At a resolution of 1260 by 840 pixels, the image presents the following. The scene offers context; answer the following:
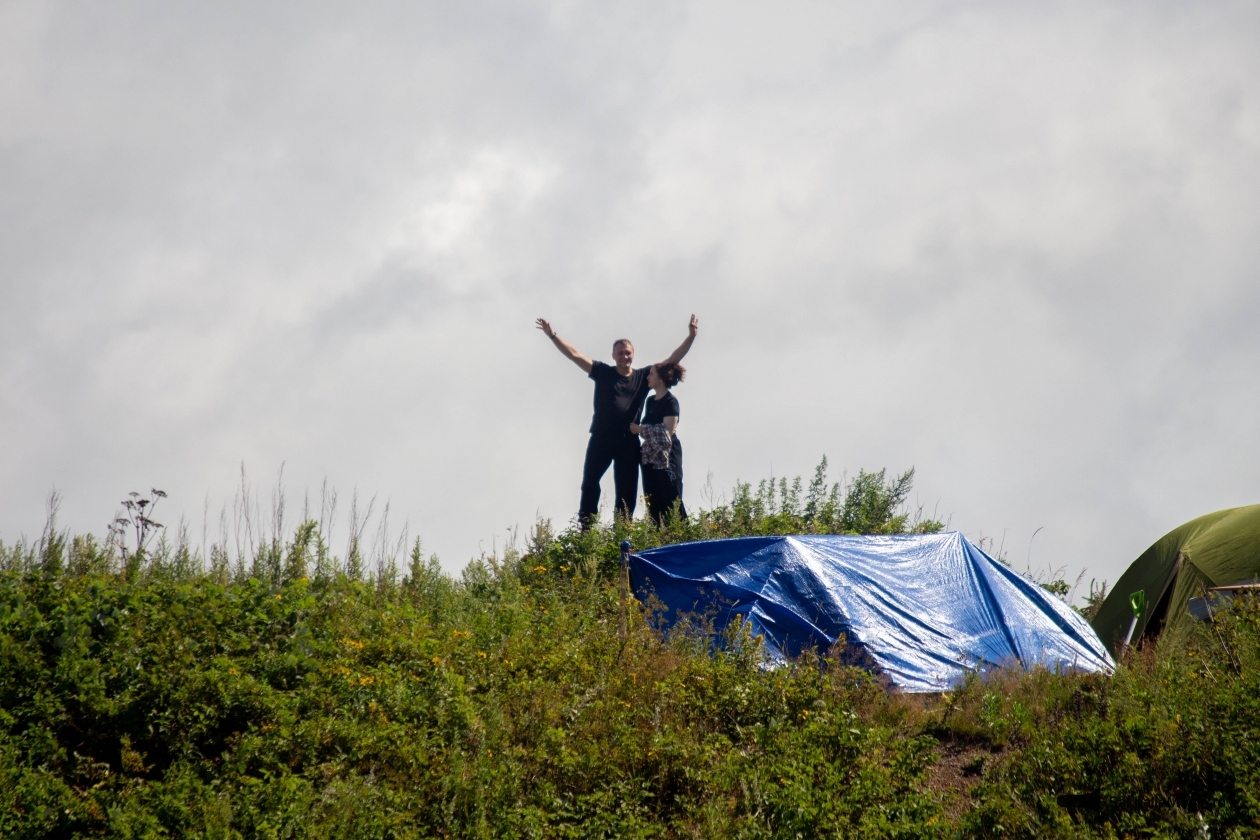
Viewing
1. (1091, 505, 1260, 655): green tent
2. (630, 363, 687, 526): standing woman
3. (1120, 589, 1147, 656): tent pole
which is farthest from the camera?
(630, 363, 687, 526): standing woman

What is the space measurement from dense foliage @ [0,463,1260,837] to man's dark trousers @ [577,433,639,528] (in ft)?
11.7

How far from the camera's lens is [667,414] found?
11.2 metres

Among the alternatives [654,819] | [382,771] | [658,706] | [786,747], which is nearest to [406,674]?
[382,771]

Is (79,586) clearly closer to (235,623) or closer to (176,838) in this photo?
(235,623)

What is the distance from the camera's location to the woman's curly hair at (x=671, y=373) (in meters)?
11.3

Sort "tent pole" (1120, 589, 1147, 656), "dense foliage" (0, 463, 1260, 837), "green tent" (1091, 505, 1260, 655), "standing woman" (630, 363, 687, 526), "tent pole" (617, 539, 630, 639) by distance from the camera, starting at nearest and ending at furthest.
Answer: "dense foliage" (0, 463, 1260, 837) < "tent pole" (617, 539, 630, 639) < "green tent" (1091, 505, 1260, 655) < "tent pole" (1120, 589, 1147, 656) < "standing woman" (630, 363, 687, 526)

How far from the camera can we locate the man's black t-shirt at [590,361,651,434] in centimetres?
1130

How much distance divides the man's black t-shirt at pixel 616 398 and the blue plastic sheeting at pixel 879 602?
2.63 metres

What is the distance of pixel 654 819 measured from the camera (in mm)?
5219

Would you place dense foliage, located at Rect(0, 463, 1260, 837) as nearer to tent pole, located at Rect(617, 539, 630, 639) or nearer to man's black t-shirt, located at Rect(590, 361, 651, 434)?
tent pole, located at Rect(617, 539, 630, 639)

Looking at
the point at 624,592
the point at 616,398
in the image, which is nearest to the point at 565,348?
the point at 616,398

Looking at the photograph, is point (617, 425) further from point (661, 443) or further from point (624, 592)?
point (624, 592)

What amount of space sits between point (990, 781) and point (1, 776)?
4.86 meters

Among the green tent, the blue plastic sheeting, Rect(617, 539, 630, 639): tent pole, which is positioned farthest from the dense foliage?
the green tent
